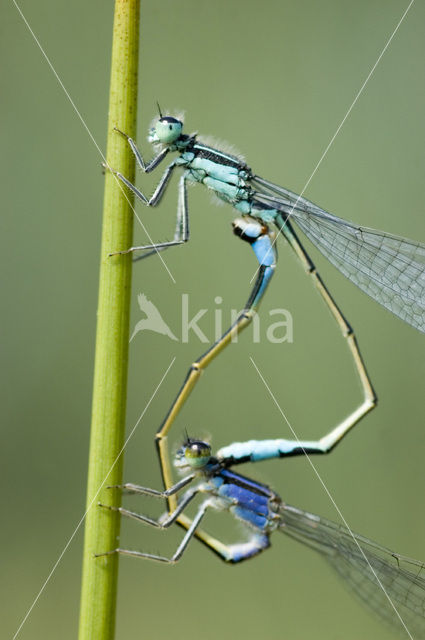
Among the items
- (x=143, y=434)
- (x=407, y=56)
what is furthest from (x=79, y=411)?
(x=407, y=56)

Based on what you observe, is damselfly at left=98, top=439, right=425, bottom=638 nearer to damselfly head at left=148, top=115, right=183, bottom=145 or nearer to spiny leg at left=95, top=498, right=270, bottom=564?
spiny leg at left=95, top=498, right=270, bottom=564

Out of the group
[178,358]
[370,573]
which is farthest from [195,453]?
[178,358]

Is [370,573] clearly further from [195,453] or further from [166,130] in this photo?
[166,130]

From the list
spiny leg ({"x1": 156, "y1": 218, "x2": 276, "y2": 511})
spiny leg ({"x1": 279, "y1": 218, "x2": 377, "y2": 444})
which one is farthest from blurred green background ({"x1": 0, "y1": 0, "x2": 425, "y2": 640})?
spiny leg ({"x1": 156, "y1": 218, "x2": 276, "y2": 511})

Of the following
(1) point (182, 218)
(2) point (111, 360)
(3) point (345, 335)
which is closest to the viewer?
(2) point (111, 360)

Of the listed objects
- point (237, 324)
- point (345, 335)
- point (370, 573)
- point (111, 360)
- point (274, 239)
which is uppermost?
point (274, 239)

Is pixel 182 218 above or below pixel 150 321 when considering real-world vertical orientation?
below

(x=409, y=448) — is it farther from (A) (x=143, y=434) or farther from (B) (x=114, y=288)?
(B) (x=114, y=288)
